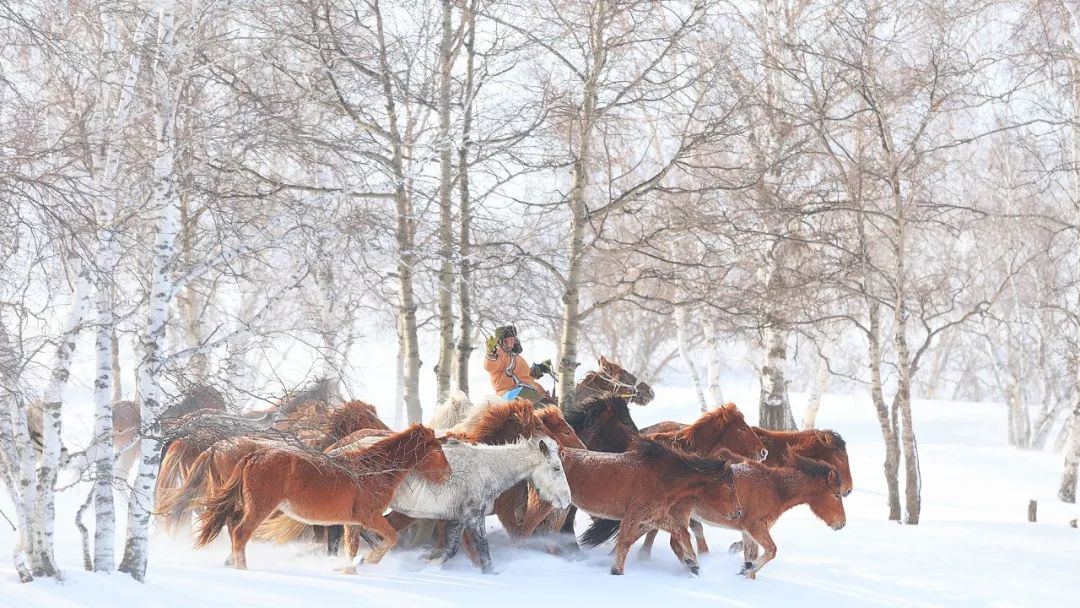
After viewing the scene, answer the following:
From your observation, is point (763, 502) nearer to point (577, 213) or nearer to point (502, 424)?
point (502, 424)

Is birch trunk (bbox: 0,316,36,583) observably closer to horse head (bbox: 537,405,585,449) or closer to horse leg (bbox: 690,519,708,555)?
horse head (bbox: 537,405,585,449)

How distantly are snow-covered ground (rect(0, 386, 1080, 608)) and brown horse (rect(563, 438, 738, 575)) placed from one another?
0.37 m

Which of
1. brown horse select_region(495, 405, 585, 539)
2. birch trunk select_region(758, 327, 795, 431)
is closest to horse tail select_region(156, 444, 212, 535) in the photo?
brown horse select_region(495, 405, 585, 539)

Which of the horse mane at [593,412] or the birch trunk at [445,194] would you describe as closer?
the horse mane at [593,412]

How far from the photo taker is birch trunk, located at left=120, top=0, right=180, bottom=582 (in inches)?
302

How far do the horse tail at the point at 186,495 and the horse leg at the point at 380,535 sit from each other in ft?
5.45

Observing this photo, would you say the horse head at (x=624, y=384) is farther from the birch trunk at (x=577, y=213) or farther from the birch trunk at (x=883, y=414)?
the birch trunk at (x=883, y=414)

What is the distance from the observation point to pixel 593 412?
11469mm

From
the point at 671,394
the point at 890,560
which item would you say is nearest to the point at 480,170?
the point at 890,560

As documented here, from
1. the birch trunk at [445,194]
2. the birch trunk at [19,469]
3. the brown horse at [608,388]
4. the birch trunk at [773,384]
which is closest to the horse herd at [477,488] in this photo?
the birch trunk at [19,469]

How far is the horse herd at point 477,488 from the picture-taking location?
8.64 metres

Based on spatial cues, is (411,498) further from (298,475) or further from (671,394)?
(671,394)

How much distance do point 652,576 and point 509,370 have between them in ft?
11.1

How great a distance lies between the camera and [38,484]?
7.70 metres
